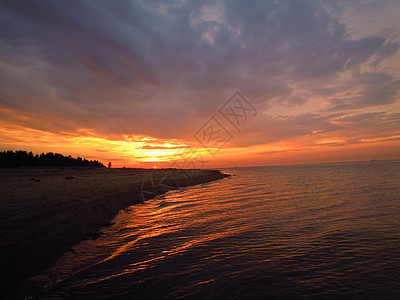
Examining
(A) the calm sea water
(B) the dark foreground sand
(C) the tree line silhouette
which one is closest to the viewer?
(A) the calm sea water

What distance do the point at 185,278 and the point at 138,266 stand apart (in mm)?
1991

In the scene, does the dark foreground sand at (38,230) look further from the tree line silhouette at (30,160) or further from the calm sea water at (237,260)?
the tree line silhouette at (30,160)

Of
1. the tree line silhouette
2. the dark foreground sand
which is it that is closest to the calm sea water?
the dark foreground sand

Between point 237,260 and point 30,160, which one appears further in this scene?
point 30,160

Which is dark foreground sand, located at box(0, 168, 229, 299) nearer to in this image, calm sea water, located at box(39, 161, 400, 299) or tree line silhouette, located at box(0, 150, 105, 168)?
calm sea water, located at box(39, 161, 400, 299)

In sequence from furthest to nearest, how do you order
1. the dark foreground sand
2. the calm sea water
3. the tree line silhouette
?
1. the tree line silhouette
2. the dark foreground sand
3. the calm sea water

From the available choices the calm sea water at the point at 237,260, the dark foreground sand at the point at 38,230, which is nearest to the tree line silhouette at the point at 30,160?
the dark foreground sand at the point at 38,230

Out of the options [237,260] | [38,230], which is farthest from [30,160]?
[237,260]

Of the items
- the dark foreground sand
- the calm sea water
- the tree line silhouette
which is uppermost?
the tree line silhouette

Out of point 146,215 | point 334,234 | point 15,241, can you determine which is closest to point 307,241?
point 334,234

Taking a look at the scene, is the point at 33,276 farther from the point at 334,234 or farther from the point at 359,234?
the point at 359,234

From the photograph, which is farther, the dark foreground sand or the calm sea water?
the dark foreground sand

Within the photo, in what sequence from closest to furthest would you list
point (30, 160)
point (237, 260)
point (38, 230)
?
point (237, 260)
point (38, 230)
point (30, 160)

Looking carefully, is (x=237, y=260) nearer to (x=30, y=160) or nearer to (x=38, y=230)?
(x=38, y=230)
